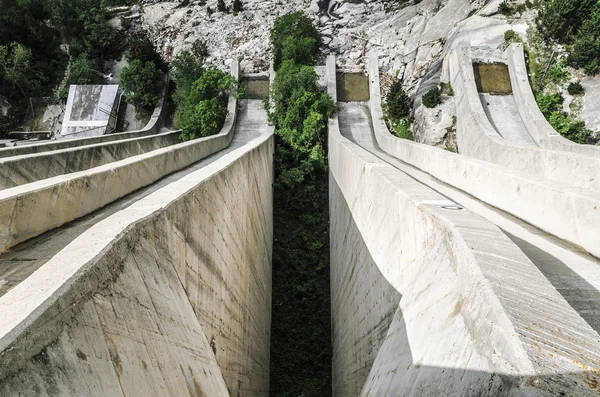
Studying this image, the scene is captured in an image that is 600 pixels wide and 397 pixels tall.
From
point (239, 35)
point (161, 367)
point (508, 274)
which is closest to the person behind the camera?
point (508, 274)

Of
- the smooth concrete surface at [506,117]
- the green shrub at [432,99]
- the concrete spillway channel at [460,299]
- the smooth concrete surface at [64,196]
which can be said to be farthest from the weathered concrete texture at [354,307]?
the smooth concrete surface at [506,117]

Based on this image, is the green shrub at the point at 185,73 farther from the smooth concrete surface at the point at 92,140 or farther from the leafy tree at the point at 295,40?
the leafy tree at the point at 295,40

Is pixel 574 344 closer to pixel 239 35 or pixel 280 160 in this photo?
pixel 280 160

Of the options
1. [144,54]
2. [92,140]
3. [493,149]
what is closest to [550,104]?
[493,149]

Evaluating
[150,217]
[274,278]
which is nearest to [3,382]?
[150,217]

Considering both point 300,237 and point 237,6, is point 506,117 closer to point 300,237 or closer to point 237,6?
point 300,237

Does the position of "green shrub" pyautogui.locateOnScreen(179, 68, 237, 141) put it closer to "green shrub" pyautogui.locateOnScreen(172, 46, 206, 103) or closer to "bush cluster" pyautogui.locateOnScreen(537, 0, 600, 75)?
"green shrub" pyautogui.locateOnScreen(172, 46, 206, 103)
